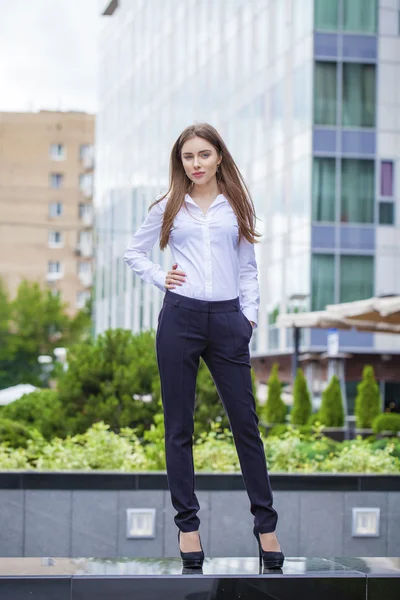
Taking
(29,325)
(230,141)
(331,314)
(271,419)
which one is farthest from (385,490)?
(29,325)

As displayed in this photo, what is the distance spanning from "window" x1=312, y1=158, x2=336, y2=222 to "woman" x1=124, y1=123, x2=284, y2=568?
24981 mm

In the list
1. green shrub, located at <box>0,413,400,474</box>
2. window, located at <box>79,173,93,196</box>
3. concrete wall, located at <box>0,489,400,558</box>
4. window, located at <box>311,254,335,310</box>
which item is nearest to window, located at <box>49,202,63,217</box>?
window, located at <box>79,173,93,196</box>

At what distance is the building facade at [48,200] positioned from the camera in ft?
176

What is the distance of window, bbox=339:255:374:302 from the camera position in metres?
29.5

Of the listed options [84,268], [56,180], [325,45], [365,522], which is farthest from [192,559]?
[56,180]

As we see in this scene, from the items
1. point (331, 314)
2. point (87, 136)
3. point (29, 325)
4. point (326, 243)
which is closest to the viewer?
point (331, 314)

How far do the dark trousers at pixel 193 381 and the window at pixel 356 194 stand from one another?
25302 mm

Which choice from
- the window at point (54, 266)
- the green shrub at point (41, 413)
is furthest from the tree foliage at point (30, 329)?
the green shrub at point (41, 413)

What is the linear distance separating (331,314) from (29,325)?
35131mm

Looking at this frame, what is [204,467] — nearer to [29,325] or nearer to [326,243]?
[326,243]

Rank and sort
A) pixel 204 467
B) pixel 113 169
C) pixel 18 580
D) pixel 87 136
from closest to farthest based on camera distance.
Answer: pixel 18 580 → pixel 204 467 → pixel 113 169 → pixel 87 136

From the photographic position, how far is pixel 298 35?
30406 millimetres

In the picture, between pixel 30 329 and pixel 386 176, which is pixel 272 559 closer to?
pixel 386 176

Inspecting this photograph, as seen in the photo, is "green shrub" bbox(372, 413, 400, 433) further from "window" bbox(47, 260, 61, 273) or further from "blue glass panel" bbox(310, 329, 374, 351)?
"window" bbox(47, 260, 61, 273)
